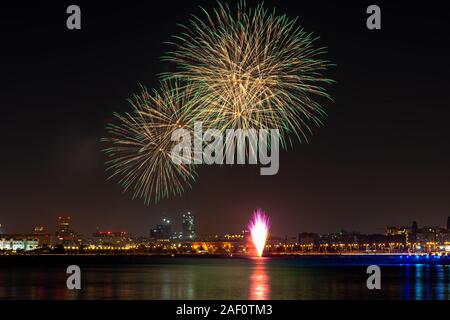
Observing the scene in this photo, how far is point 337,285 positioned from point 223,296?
17507 mm

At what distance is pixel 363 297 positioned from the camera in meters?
50.4
